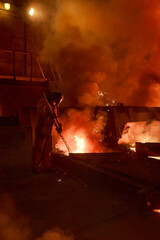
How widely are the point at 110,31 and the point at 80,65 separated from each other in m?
2.49

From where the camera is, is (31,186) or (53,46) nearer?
(31,186)

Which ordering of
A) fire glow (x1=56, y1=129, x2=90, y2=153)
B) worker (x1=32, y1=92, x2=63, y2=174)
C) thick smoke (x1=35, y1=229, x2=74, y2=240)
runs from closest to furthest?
1. thick smoke (x1=35, y1=229, x2=74, y2=240)
2. worker (x1=32, y1=92, x2=63, y2=174)
3. fire glow (x1=56, y1=129, x2=90, y2=153)

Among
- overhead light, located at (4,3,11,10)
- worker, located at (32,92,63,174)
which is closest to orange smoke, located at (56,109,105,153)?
worker, located at (32,92,63,174)

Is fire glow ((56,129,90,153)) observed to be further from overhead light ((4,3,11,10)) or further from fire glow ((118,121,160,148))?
overhead light ((4,3,11,10))

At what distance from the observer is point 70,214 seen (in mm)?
3041

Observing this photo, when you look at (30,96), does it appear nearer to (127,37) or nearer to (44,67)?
(44,67)

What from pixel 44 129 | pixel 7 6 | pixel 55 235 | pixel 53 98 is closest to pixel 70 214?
pixel 55 235

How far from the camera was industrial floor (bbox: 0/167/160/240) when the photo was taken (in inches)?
100

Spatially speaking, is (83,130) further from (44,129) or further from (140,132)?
(44,129)

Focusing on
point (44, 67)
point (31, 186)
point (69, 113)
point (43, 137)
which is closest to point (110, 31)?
point (44, 67)

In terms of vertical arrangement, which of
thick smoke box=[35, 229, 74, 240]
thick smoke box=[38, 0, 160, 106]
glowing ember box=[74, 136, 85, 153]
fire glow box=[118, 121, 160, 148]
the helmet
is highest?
thick smoke box=[38, 0, 160, 106]

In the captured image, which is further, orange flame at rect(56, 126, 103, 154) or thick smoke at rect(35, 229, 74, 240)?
orange flame at rect(56, 126, 103, 154)

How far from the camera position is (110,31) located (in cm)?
1146

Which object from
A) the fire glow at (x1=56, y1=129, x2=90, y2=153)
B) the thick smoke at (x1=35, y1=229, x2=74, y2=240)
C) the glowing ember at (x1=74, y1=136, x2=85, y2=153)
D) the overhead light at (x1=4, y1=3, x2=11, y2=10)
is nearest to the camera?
the thick smoke at (x1=35, y1=229, x2=74, y2=240)
